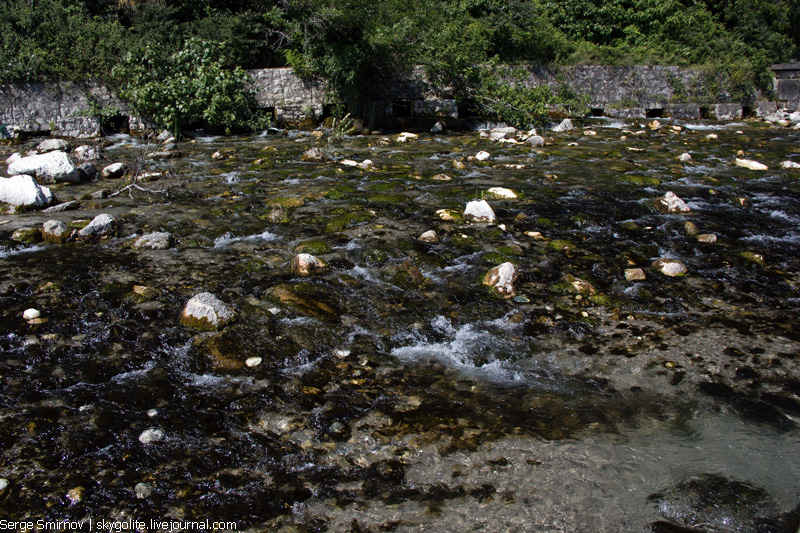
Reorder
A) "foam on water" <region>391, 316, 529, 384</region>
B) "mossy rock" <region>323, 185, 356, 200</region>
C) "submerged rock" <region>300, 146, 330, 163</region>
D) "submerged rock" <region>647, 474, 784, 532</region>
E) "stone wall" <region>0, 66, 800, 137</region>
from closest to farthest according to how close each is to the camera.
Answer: "submerged rock" <region>647, 474, 784, 532</region> → "foam on water" <region>391, 316, 529, 384</region> → "mossy rock" <region>323, 185, 356, 200</region> → "submerged rock" <region>300, 146, 330, 163</region> → "stone wall" <region>0, 66, 800, 137</region>

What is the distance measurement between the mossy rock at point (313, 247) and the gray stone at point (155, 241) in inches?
45.5

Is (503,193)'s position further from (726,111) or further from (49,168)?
(726,111)

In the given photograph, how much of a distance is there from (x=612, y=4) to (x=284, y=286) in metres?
18.8

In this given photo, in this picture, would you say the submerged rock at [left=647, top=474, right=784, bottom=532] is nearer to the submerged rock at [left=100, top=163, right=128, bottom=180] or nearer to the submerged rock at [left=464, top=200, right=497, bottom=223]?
the submerged rock at [left=464, top=200, right=497, bottom=223]

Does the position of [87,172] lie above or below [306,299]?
below

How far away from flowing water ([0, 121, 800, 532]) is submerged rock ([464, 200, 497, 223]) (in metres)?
0.15

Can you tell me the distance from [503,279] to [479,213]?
1.60 metres

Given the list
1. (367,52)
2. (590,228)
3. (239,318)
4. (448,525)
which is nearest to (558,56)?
(367,52)

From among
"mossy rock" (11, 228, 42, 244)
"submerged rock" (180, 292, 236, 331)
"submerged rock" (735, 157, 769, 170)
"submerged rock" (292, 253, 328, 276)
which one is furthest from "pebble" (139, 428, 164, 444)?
"submerged rock" (735, 157, 769, 170)

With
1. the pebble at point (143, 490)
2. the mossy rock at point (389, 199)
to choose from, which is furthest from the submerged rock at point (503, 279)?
the pebble at point (143, 490)

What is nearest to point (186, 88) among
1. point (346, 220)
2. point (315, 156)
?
point (315, 156)

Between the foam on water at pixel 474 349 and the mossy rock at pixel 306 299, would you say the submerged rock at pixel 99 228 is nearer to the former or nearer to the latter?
the mossy rock at pixel 306 299

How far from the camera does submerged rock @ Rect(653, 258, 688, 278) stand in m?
4.31

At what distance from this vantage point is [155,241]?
4730mm
